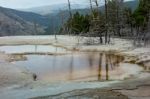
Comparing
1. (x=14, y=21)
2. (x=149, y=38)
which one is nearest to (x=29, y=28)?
(x=14, y=21)

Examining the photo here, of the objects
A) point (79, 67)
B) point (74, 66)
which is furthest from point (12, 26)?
point (79, 67)

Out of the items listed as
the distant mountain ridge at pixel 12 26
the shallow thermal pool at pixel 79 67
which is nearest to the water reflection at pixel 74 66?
the shallow thermal pool at pixel 79 67

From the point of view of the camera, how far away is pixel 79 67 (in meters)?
24.4

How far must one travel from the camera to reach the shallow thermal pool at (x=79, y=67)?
20281 mm

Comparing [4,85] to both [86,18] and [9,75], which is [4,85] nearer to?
[9,75]

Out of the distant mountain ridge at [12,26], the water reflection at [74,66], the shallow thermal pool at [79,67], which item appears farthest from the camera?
the distant mountain ridge at [12,26]

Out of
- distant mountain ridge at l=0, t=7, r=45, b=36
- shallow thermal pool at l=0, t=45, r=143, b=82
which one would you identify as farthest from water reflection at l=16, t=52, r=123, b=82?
distant mountain ridge at l=0, t=7, r=45, b=36

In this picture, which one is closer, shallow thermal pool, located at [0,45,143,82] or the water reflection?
shallow thermal pool, located at [0,45,143,82]

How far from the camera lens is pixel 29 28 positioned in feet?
454

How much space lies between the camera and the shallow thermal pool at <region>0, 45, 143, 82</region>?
66.5 feet

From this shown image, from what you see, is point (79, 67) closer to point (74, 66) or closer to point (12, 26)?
point (74, 66)

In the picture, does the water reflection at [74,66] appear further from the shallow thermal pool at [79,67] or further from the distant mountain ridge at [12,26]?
the distant mountain ridge at [12,26]

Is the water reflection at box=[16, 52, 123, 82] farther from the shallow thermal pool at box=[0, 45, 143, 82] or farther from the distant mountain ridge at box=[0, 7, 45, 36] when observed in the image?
the distant mountain ridge at box=[0, 7, 45, 36]

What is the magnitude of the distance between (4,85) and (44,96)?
3565 millimetres
